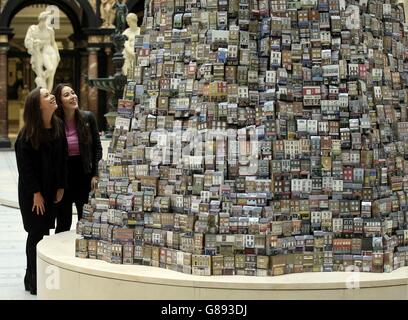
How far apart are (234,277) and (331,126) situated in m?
1.04

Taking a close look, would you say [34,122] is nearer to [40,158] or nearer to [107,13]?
[40,158]

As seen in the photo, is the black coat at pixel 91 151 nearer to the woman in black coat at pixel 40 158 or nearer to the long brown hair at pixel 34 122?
the woman in black coat at pixel 40 158

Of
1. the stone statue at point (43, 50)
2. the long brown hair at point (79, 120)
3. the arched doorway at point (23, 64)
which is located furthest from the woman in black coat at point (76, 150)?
the arched doorway at point (23, 64)

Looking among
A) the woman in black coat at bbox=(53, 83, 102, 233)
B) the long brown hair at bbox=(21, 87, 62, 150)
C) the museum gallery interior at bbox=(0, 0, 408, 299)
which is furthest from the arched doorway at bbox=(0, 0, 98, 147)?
the museum gallery interior at bbox=(0, 0, 408, 299)

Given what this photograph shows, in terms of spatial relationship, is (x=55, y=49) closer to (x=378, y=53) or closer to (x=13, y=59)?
(x=13, y=59)

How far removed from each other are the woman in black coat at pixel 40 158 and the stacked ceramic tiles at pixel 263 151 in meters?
0.97

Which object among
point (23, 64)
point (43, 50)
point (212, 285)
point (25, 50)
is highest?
point (25, 50)

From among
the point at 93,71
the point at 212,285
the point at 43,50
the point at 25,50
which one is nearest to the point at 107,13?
the point at 93,71

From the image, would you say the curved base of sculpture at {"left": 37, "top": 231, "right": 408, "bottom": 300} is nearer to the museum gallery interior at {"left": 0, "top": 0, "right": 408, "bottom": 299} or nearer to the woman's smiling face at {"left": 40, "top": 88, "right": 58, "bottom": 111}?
the museum gallery interior at {"left": 0, "top": 0, "right": 408, "bottom": 299}

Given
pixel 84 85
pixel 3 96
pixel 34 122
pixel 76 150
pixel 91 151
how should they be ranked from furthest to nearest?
1. pixel 84 85
2. pixel 3 96
3. pixel 91 151
4. pixel 76 150
5. pixel 34 122

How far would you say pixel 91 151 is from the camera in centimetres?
701

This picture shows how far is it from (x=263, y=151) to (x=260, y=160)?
54 millimetres

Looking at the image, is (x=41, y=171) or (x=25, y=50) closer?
(x=41, y=171)

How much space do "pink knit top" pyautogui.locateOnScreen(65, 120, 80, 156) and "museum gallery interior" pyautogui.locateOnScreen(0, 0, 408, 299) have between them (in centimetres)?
118
